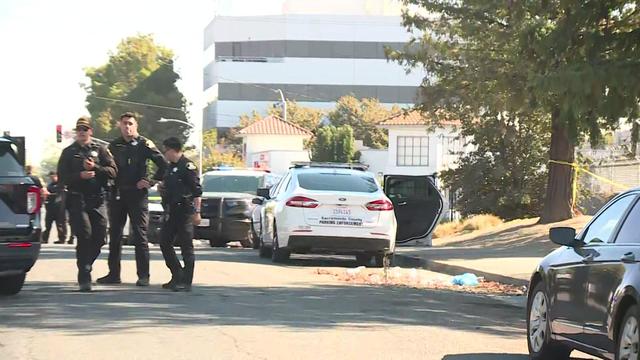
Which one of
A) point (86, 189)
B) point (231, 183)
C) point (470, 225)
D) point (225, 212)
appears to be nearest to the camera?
point (86, 189)

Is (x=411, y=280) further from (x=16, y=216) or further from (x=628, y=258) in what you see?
(x=628, y=258)

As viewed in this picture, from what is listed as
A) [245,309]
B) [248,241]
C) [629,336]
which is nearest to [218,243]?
[248,241]

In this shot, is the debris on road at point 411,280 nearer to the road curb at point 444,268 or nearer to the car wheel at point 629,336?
the road curb at point 444,268

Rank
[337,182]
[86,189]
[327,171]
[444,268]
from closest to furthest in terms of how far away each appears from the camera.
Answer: [86,189], [337,182], [327,171], [444,268]

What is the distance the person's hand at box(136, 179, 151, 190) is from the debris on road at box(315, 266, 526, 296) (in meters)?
3.81

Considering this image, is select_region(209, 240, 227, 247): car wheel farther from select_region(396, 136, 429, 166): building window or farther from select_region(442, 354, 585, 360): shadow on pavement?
select_region(396, 136, 429, 166): building window

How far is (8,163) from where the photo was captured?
425 inches

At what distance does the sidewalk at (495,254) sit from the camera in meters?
16.6

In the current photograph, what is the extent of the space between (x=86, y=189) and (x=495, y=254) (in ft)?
35.5

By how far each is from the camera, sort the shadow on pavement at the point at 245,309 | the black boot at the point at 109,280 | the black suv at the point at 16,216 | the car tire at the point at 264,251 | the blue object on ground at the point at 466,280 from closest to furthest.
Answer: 1. the shadow on pavement at the point at 245,309
2. the black suv at the point at 16,216
3. the black boot at the point at 109,280
4. the blue object on ground at the point at 466,280
5. the car tire at the point at 264,251

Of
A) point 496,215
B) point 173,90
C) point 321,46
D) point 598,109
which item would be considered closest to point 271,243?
point 598,109

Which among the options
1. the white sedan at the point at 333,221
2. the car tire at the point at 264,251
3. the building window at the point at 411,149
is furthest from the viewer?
the building window at the point at 411,149

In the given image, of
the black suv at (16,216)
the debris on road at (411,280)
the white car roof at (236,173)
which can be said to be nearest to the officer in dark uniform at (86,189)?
the black suv at (16,216)

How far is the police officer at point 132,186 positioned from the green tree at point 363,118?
66.0 meters
